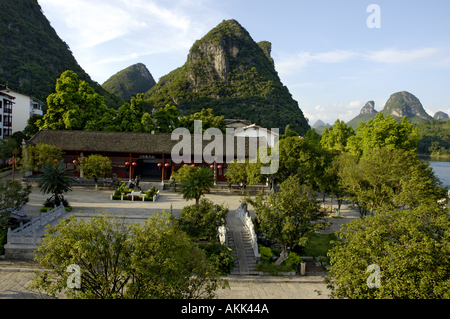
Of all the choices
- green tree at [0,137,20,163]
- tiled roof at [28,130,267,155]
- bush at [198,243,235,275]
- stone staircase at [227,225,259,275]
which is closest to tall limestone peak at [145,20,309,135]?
green tree at [0,137,20,163]

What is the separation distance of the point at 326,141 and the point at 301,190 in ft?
114

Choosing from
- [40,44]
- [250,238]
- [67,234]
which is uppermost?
[40,44]

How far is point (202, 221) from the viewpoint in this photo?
48.1 ft

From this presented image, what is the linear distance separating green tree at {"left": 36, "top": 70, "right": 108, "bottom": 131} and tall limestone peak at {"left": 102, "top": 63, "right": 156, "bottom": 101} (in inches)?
3091

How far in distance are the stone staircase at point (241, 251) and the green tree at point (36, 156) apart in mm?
19124

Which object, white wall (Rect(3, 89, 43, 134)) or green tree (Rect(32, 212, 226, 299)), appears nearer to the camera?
green tree (Rect(32, 212, 226, 299))

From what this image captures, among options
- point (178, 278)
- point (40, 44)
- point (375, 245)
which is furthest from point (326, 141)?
point (40, 44)

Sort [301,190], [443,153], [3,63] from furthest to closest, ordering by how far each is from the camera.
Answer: [443,153], [3,63], [301,190]

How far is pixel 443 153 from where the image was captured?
9088 centimetres

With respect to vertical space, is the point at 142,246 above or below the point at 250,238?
above

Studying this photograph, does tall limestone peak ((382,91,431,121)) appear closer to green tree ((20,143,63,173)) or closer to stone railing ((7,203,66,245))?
green tree ((20,143,63,173))

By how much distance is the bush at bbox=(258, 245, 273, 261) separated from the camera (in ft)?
47.5

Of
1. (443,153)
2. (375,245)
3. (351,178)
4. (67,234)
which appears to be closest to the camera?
(67,234)

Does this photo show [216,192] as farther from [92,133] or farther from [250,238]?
[92,133]
